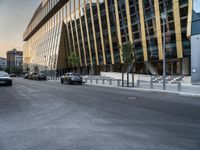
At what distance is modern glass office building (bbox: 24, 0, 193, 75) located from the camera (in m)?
34.1

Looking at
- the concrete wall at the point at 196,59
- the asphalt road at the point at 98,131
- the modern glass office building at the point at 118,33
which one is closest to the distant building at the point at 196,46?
the concrete wall at the point at 196,59

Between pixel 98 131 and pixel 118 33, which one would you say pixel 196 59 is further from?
pixel 98 131

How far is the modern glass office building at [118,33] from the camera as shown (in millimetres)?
34062

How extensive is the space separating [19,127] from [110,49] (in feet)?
138

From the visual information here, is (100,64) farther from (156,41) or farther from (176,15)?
(176,15)

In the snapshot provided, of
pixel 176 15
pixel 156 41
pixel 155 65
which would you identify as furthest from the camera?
pixel 155 65

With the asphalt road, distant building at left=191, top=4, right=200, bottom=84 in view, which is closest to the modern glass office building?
distant building at left=191, top=4, right=200, bottom=84

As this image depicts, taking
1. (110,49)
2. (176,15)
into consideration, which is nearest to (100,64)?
(110,49)

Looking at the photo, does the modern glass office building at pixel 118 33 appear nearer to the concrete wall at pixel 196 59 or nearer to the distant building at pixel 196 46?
the distant building at pixel 196 46

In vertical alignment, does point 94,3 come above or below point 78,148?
above

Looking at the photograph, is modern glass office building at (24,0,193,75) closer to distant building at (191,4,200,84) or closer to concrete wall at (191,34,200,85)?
distant building at (191,4,200,84)

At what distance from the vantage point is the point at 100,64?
52.8 m

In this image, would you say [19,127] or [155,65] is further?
[155,65]

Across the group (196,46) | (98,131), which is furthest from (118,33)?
(98,131)
